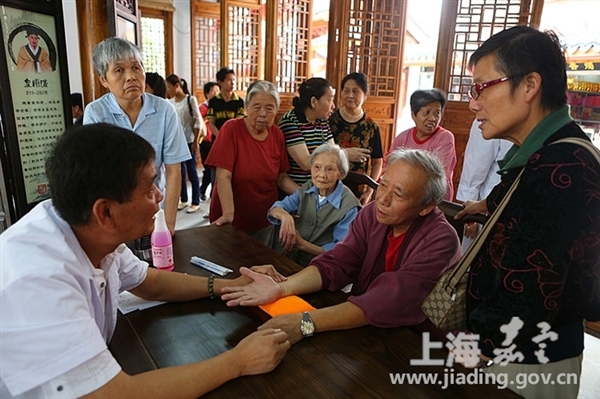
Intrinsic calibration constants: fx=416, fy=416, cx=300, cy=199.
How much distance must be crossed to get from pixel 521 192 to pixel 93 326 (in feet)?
2.94

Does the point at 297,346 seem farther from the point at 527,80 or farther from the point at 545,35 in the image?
the point at 545,35

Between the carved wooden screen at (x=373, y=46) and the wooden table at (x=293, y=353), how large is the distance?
3.64 m

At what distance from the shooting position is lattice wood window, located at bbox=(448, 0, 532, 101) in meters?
3.87

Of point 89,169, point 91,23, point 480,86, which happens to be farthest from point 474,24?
point 89,169

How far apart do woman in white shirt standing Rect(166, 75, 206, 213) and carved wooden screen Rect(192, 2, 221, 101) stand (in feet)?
6.90

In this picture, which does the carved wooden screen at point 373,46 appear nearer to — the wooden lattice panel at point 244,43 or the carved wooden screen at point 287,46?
the carved wooden screen at point 287,46

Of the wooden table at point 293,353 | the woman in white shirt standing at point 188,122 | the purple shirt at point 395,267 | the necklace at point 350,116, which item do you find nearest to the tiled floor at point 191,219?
the woman in white shirt standing at point 188,122

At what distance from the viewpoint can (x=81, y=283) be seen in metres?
0.82

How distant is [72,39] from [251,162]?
3.43 metres

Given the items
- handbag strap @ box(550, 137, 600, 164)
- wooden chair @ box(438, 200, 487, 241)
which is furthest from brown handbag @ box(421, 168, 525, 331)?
wooden chair @ box(438, 200, 487, 241)

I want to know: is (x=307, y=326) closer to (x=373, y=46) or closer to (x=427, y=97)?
(x=427, y=97)

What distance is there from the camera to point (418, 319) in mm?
1178

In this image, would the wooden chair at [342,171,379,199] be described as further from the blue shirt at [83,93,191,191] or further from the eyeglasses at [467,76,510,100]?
the eyeglasses at [467,76,510,100]

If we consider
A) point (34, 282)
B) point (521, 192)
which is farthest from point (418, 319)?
point (34, 282)
